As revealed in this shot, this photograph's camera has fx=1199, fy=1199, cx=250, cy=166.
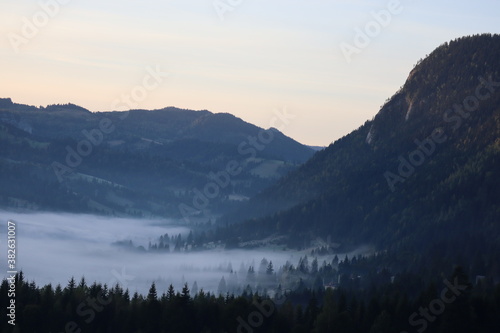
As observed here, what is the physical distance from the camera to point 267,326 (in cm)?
18288

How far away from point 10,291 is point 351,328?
55.2 meters

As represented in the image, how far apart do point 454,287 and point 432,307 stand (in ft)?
14.6

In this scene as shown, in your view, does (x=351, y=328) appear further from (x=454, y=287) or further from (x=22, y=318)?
(x=22, y=318)

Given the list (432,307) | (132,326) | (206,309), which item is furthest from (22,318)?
(432,307)

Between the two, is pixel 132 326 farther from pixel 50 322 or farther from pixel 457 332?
pixel 457 332

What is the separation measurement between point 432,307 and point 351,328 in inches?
483

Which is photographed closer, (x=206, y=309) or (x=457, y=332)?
(x=457, y=332)

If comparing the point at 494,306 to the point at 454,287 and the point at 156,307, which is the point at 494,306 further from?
the point at 156,307

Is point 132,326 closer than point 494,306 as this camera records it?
No

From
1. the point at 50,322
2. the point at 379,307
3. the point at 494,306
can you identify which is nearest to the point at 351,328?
the point at 379,307

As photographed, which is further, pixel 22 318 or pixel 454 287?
pixel 22 318

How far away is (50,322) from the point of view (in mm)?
187625

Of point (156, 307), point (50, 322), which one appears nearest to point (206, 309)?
point (156, 307)

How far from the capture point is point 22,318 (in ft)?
609
